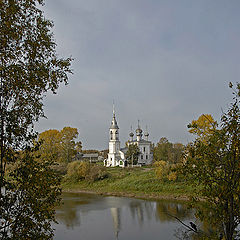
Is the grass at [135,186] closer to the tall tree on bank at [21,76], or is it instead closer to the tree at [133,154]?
the tree at [133,154]

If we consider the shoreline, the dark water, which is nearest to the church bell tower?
the shoreline

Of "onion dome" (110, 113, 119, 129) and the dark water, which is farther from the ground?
"onion dome" (110, 113, 119, 129)

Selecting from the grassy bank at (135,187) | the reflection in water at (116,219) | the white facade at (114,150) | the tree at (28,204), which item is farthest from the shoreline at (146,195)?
the white facade at (114,150)

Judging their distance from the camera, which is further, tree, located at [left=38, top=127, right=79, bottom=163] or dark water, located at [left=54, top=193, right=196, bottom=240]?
tree, located at [left=38, top=127, right=79, bottom=163]

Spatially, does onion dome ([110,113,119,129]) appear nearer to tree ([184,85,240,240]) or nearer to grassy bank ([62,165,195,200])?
grassy bank ([62,165,195,200])

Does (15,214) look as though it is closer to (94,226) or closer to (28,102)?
(28,102)

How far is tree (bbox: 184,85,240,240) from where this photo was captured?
4.27 metres

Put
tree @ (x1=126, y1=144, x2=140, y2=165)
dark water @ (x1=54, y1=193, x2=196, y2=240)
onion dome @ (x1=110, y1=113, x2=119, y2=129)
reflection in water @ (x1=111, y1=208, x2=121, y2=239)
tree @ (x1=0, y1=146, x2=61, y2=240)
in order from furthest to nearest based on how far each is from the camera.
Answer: onion dome @ (x1=110, y1=113, x2=119, y2=129), tree @ (x1=126, y1=144, x2=140, y2=165), reflection in water @ (x1=111, y1=208, x2=121, y2=239), dark water @ (x1=54, y1=193, x2=196, y2=240), tree @ (x1=0, y1=146, x2=61, y2=240)

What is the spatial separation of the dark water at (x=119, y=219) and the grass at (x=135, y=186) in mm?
2349

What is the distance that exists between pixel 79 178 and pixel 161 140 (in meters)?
23.1

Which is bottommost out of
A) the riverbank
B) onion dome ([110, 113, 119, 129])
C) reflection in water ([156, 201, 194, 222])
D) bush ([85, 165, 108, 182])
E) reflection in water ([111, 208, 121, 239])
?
reflection in water ([111, 208, 121, 239])

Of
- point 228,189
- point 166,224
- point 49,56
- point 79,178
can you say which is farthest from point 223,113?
point 79,178

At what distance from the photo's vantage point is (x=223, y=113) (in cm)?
476

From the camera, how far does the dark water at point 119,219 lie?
41.3 feet
